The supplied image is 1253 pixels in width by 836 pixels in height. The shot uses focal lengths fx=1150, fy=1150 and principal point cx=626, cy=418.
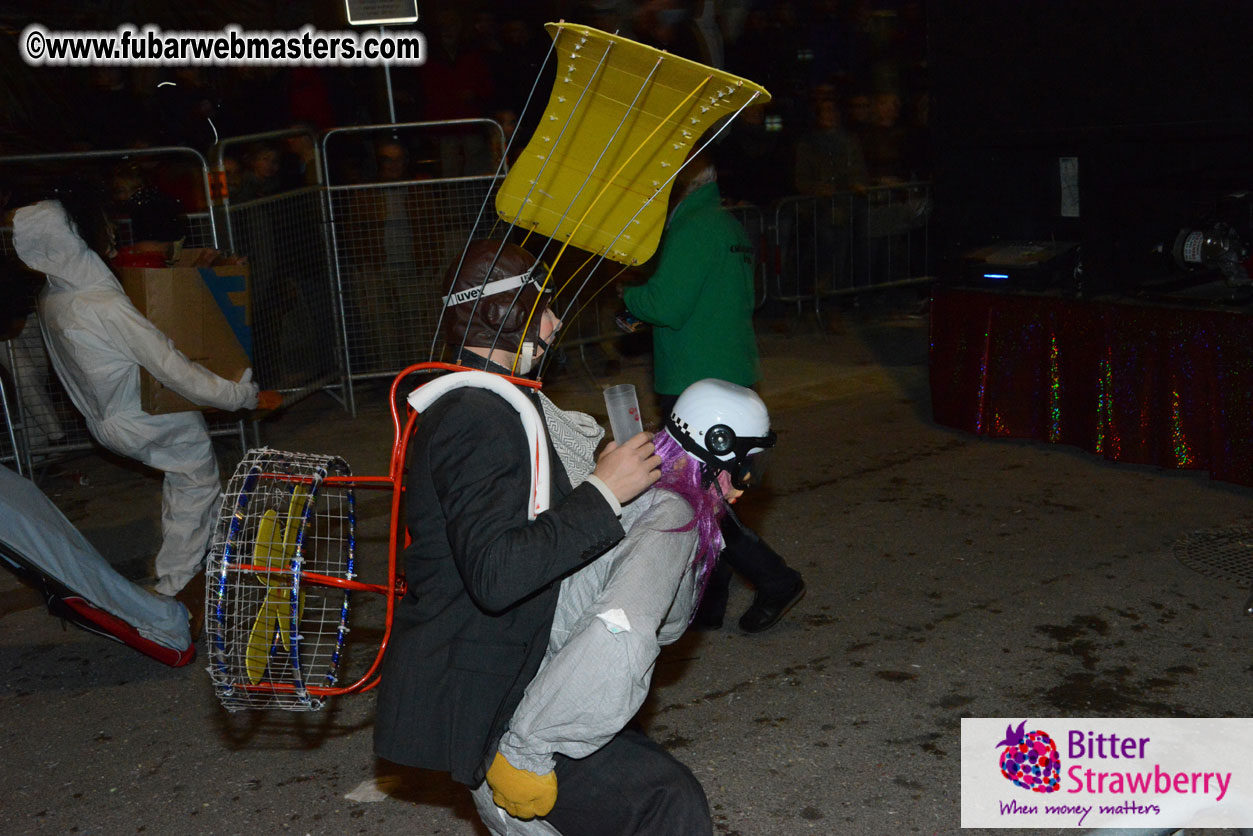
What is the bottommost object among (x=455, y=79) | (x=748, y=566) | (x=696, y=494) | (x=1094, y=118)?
(x=748, y=566)

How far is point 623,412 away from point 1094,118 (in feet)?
18.5

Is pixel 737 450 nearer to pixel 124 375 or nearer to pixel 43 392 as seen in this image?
pixel 124 375

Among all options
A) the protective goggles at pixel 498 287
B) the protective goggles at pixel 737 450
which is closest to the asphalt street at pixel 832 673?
the protective goggles at pixel 737 450

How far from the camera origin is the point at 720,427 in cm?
265

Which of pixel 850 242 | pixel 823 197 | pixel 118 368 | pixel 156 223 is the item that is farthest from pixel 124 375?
pixel 850 242

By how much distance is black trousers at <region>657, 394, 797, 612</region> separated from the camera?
5.04m

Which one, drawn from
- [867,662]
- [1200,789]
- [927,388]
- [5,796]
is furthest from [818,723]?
[927,388]

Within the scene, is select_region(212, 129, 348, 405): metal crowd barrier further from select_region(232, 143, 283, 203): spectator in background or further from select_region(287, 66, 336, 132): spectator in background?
select_region(287, 66, 336, 132): spectator in background

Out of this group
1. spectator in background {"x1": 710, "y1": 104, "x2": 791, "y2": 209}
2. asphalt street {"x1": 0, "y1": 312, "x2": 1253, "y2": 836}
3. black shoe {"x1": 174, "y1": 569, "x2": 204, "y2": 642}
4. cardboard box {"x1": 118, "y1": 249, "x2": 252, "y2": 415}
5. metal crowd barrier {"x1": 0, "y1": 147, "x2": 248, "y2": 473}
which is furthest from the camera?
spectator in background {"x1": 710, "y1": 104, "x2": 791, "y2": 209}

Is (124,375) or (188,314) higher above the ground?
(188,314)

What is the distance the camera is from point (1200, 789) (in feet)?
9.87

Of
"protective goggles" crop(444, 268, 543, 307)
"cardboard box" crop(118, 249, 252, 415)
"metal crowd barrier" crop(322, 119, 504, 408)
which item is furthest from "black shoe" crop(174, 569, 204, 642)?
"metal crowd barrier" crop(322, 119, 504, 408)

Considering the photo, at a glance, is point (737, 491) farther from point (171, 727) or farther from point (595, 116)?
point (171, 727)

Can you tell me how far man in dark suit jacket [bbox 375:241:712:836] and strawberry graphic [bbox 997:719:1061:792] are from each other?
4.81 ft
